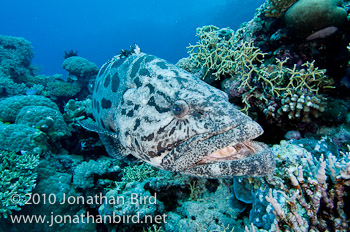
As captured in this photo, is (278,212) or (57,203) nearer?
(278,212)

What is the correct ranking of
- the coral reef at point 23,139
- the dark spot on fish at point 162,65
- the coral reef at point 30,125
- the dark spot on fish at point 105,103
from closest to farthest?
the dark spot on fish at point 162,65 → the dark spot on fish at point 105,103 → the coral reef at point 23,139 → the coral reef at point 30,125

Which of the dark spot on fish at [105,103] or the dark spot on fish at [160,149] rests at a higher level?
the dark spot on fish at [105,103]

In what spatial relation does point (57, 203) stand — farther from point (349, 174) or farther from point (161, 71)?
point (349, 174)

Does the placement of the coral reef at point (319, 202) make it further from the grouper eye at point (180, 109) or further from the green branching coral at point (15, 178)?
the green branching coral at point (15, 178)

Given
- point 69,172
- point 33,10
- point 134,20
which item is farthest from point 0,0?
point 69,172

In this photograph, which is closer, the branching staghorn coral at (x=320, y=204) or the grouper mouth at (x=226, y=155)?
the branching staghorn coral at (x=320, y=204)

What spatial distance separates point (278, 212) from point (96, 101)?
176 inches

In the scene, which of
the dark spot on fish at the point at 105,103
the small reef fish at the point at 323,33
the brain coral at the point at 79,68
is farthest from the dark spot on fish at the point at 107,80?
the brain coral at the point at 79,68

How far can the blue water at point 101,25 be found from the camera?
84.8 meters

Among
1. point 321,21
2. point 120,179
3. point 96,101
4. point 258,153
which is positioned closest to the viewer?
point 258,153

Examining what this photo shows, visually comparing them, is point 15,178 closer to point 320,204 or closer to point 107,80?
point 107,80

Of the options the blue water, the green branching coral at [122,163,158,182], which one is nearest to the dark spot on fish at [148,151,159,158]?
the green branching coral at [122,163,158,182]

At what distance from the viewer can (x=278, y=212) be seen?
2.15 meters

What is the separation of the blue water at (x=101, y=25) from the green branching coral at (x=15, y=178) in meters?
73.9
